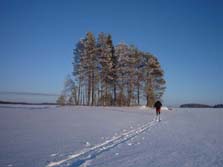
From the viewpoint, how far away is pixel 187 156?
6.00 meters

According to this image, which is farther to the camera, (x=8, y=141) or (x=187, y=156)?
(x=8, y=141)

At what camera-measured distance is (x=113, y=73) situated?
135 ft

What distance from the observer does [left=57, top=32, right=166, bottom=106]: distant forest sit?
38438 mm

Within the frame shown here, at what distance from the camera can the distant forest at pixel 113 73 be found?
38.4 metres

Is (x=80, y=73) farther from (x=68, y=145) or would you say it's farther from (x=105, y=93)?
(x=68, y=145)

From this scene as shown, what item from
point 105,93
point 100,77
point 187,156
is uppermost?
point 100,77

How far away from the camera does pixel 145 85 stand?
43625 millimetres

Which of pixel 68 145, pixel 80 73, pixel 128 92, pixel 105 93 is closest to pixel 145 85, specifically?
pixel 128 92

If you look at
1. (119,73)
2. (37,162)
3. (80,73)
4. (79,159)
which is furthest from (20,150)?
(119,73)

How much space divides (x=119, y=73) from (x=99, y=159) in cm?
3709

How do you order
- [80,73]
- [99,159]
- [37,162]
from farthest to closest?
[80,73] < [99,159] < [37,162]

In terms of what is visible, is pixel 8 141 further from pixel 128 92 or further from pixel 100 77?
pixel 128 92

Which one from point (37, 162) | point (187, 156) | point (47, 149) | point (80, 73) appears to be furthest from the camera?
point (80, 73)

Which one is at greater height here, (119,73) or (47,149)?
(119,73)
